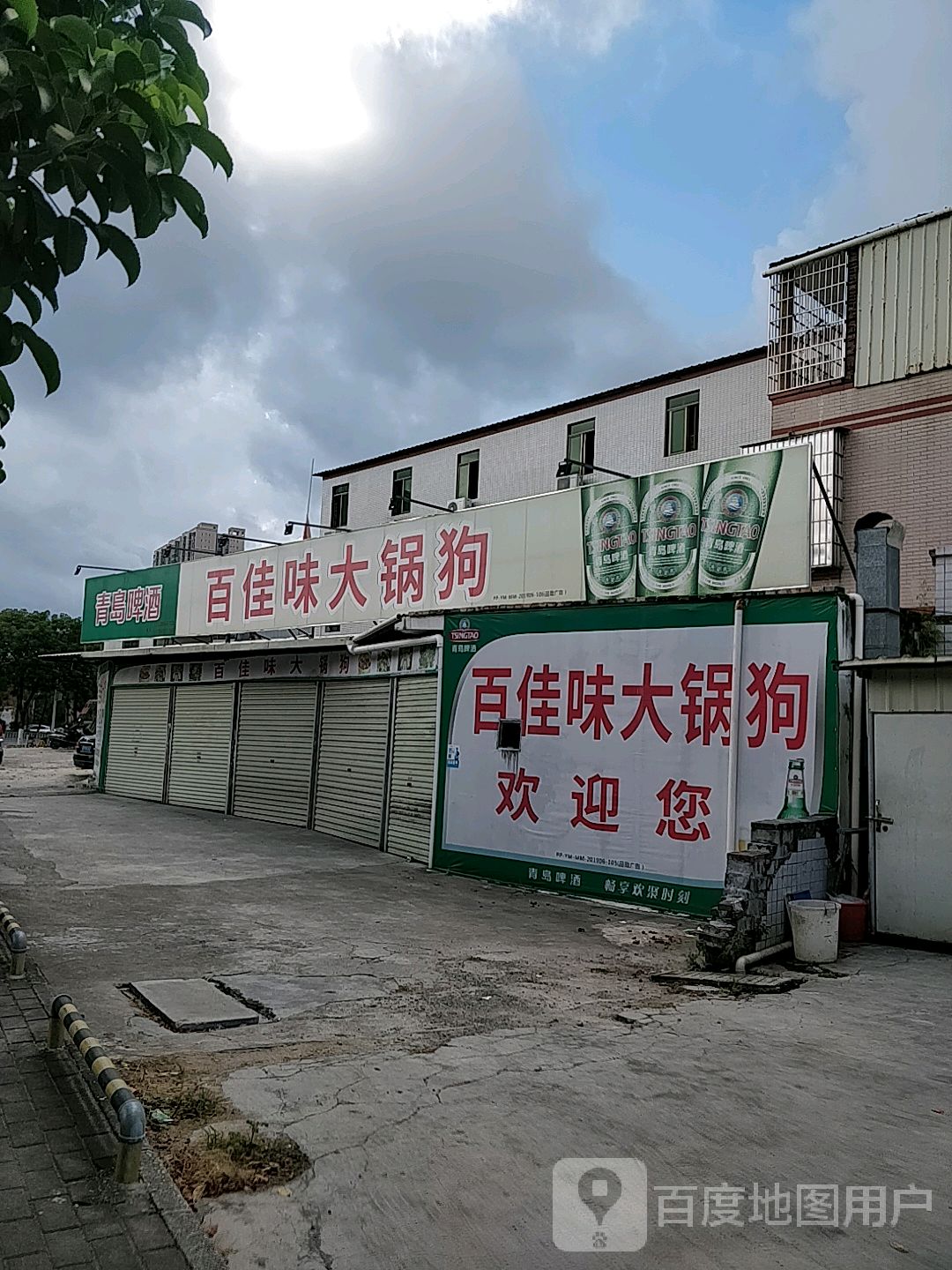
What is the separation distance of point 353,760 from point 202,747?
5.42 meters

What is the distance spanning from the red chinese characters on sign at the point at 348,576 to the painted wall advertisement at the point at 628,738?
2.28 meters

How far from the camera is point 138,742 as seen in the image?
73.6 ft

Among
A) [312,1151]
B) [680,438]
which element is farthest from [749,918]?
[680,438]

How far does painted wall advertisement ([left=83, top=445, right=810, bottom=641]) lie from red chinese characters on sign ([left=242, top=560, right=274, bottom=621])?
1.0 inches

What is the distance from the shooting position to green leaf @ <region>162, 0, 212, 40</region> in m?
2.32

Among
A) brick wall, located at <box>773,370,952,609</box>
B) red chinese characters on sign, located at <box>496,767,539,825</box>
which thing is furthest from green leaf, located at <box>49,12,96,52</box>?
brick wall, located at <box>773,370,952,609</box>

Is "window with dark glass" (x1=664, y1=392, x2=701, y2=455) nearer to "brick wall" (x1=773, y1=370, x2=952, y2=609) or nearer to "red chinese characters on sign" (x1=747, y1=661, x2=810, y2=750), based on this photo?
"brick wall" (x1=773, y1=370, x2=952, y2=609)

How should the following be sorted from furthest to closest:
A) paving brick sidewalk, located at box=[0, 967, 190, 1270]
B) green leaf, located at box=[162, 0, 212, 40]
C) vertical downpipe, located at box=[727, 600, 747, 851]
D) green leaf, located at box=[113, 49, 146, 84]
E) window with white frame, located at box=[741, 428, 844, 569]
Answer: window with white frame, located at box=[741, 428, 844, 569], vertical downpipe, located at box=[727, 600, 747, 851], paving brick sidewalk, located at box=[0, 967, 190, 1270], green leaf, located at box=[162, 0, 212, 40], green leaf, located at box=[113, 49, 146, 84]

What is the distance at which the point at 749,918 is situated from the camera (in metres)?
8.33

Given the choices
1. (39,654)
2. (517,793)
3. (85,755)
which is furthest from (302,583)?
(39,654)

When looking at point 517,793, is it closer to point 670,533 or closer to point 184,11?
point 670,533

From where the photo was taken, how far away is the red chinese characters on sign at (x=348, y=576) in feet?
50.9

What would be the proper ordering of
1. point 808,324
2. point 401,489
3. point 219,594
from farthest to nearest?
point 401,489
point 219,594
point 808,324

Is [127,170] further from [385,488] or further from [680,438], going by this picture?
[385,488]
